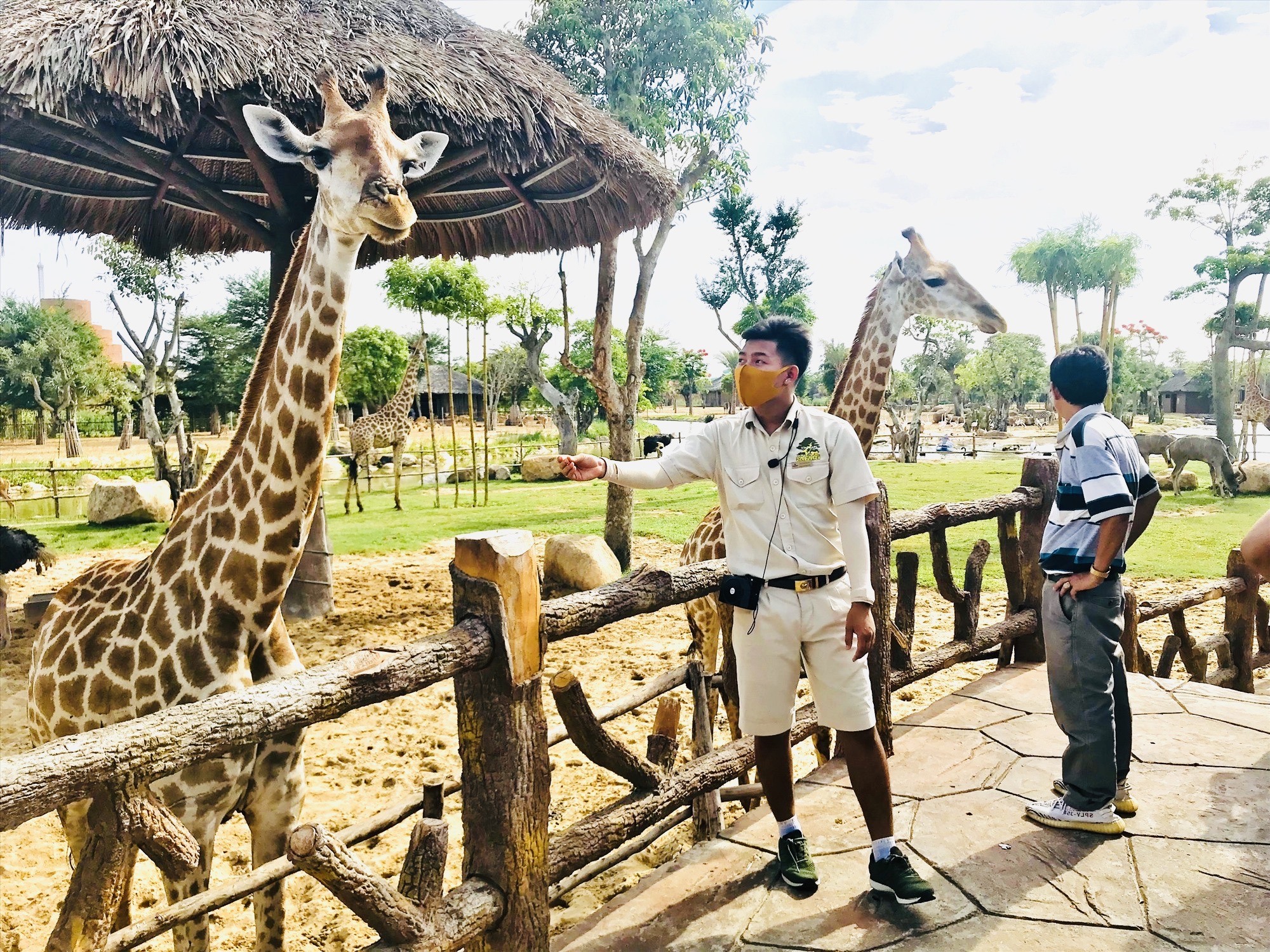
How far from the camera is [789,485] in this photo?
2.35 m

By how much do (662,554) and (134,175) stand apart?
7.35 meters

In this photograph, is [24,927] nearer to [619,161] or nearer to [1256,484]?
[619,161]

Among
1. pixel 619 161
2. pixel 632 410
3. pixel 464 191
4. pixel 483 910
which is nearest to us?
pixel 483 910

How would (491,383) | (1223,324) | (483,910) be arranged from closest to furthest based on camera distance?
(483,910) → (1223,324) → (491,383)

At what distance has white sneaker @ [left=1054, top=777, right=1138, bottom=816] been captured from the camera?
2.80m

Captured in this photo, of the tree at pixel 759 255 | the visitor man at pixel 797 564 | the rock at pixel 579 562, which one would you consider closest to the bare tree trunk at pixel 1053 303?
the tree at pixel 759 255

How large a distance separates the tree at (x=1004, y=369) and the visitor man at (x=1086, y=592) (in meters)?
46.3

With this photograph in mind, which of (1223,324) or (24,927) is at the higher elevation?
(1223,324)

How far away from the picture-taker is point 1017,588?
4.46 meters

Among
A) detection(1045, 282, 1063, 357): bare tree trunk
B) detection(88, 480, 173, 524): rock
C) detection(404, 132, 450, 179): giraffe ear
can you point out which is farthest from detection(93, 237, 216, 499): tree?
detection(1045, 282, 1063, 357): bare tree trunk

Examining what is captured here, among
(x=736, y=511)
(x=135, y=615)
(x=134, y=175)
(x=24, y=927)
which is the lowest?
(x=24, y=927)

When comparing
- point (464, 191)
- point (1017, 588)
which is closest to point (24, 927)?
point (1017, 588)

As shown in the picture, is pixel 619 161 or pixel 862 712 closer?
pixel 862 712

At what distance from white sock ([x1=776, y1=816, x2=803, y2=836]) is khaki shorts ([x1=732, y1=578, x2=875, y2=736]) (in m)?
0.34
